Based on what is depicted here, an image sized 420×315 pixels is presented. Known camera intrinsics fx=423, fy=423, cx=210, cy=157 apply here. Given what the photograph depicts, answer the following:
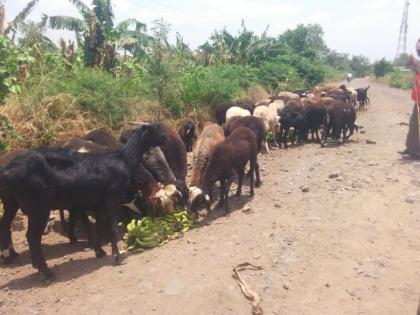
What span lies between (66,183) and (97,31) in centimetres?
1213

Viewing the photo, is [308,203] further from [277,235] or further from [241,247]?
[241,247]

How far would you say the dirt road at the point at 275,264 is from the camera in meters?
4.81

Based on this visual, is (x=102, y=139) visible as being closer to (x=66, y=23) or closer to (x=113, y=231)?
(x=113, y=231)

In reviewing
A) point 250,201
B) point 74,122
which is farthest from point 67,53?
point 250,201

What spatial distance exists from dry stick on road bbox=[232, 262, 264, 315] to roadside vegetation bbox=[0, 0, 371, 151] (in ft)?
16.0

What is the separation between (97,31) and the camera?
16391 millimetres

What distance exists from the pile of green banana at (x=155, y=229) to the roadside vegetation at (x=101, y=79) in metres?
3.08

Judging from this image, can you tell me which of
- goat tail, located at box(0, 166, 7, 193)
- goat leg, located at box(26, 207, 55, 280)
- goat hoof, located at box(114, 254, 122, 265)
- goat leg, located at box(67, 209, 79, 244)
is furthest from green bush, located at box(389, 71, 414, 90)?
goat tail, located at box(0, 166, 7, 193)

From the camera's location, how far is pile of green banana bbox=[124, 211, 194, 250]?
6.61 metres

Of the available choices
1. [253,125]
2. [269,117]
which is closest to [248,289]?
[253,125]

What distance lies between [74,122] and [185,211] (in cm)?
483

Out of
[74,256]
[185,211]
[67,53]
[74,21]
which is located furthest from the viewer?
[74,21]

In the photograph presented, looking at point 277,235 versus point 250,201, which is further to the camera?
point 250,201

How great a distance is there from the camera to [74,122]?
35.0ft
